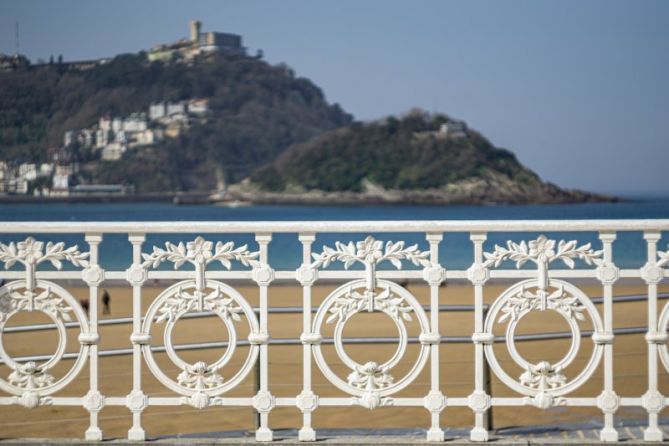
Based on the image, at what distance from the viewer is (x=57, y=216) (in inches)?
3610

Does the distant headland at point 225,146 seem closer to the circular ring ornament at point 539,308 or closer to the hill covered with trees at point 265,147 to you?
the hill covered with trees at point 265,147

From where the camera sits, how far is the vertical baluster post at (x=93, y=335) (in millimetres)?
4047

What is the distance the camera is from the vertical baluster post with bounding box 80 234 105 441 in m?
4.05

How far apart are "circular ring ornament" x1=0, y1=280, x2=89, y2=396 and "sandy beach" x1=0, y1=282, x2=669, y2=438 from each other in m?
1.68

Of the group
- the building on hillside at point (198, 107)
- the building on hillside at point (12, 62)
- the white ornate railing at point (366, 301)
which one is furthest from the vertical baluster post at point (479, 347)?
the building on hillside at point (198, 107)

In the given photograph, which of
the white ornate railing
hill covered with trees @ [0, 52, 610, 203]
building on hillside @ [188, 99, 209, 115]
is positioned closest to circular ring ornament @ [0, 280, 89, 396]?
the white ornate railing

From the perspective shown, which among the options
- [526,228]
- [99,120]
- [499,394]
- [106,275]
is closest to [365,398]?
[526,228]

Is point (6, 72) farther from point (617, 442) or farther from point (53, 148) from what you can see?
point (617, 442)

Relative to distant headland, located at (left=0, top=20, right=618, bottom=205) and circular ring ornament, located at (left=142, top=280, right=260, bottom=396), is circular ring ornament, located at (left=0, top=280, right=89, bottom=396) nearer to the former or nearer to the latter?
circular ring ornament, located at (left=142, top=280, right=260, bottom=396)

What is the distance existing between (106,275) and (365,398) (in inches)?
49.0

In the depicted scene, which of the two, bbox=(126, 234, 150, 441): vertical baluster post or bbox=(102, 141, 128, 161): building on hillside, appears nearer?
bbox=(126, 234, 150, 441): vertical baluster post

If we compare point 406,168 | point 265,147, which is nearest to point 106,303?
point 406,168

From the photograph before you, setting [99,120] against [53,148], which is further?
[99,120]

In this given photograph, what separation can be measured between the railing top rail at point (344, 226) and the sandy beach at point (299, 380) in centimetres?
180
